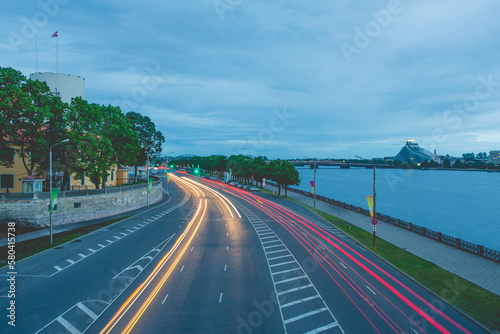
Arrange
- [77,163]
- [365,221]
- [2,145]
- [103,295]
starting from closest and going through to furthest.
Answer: [103,295] < [2,145] < [77,163] < [365,221]

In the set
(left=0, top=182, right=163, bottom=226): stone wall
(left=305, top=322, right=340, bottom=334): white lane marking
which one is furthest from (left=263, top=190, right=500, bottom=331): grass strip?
(left=0, top=182, right=163, bottom=226): stone wall

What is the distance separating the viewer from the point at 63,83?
235ft

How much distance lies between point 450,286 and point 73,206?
43.8 meters

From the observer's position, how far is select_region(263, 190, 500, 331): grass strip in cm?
1802

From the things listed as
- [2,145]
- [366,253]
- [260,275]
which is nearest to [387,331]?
[260,275]

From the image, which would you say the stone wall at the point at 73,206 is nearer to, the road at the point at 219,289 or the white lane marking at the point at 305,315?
the road at the point at 219,289

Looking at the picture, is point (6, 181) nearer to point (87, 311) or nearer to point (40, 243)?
point (40, 243)

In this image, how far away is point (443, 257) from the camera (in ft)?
103

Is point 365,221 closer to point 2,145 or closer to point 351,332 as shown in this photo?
point 351,332

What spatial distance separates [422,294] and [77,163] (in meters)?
42.4

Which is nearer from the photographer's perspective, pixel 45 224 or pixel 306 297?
pixel 306 297

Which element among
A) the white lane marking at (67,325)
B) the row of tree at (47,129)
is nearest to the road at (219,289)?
the white lane marking at (67,325)

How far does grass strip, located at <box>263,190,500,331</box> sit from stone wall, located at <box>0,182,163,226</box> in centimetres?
3800

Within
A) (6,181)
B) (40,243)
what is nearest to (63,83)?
(6,181)
